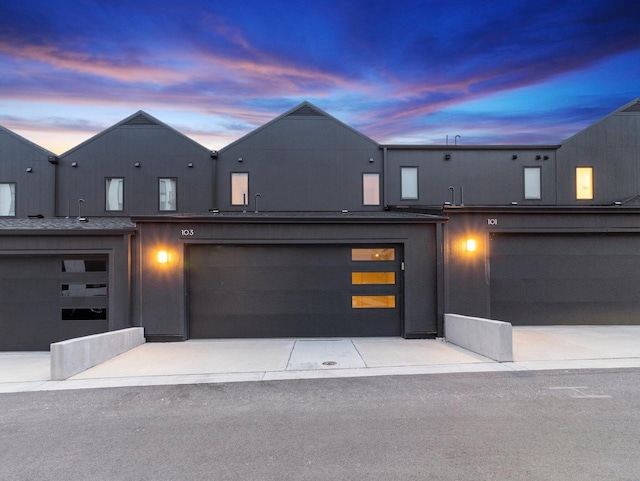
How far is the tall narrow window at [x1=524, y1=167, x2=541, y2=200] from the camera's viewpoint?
49.1ft

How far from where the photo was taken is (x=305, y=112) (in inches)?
587

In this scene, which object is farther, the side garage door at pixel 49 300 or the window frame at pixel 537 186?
the window frame at pixel 537 186

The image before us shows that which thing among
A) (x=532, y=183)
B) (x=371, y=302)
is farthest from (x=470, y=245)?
(x=532, y=183)

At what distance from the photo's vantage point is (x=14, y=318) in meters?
9.73

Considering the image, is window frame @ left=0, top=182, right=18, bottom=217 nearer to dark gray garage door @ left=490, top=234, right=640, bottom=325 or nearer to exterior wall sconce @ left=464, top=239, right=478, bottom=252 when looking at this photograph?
exterior wall sconce @ left=464, top=239, right=478, bottom=252

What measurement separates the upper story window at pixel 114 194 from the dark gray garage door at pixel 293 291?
6723 millimetres

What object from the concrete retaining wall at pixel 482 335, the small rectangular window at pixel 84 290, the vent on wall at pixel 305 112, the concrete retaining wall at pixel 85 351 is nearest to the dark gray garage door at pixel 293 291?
the concrete retaining wall at pixel 482 335

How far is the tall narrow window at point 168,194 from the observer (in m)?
14.6

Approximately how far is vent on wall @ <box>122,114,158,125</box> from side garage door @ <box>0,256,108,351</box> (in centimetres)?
728

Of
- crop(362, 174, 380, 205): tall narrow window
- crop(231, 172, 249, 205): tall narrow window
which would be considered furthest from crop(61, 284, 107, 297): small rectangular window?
crop(362, 174, 380, 205): tall narrow window

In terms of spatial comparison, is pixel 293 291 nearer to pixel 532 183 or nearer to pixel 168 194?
pixel 168 194

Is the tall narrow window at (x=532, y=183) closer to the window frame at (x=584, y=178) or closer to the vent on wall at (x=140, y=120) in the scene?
the window frame at (x=584, y=178)

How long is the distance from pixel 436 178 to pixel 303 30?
29.4 feet

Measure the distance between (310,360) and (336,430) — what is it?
11.0 ft
